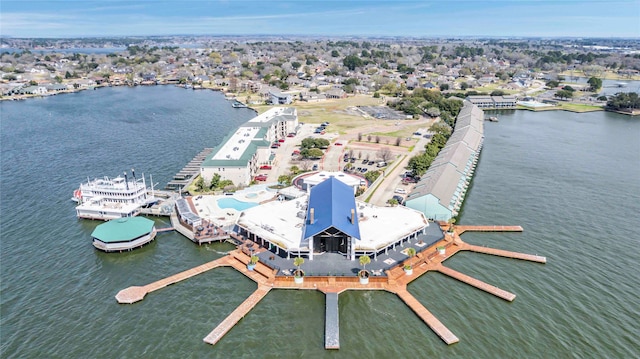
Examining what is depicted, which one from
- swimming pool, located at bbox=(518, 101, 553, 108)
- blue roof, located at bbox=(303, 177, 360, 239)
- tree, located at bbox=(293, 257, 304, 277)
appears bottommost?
tree, located at bbox=(293, 257, 304, 277)

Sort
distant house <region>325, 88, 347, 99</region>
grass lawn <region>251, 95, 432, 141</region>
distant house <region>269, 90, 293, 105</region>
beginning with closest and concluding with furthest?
grass lawn <region>251, 95, 432, 141</region> < distant house <region>269, 90, 293, 105</region> < distant house <region>325, 88, 347, 99</region>

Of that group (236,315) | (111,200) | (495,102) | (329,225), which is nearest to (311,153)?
(111,200)

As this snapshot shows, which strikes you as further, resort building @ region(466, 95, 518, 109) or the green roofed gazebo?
resort building @ region(466, 95, 518, 109)

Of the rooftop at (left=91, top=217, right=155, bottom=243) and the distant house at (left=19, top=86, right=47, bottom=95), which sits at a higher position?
the distant house at (left=19, top=86, right=47, bottom=95)

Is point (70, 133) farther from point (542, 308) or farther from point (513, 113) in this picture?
point (513, 113)

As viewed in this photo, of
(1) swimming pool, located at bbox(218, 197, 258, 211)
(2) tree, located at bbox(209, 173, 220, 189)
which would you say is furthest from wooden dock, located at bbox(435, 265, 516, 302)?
(2) tree, located at bbox(209, 173, 220, 189)

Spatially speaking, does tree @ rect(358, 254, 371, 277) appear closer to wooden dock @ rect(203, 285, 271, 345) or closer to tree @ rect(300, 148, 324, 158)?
wooden dock @ rect(203, 285, 271, 345)

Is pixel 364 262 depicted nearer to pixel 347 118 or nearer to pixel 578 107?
pixel 347 118

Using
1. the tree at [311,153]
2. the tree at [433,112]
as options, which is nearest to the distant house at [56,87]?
the tree at [311,153]
